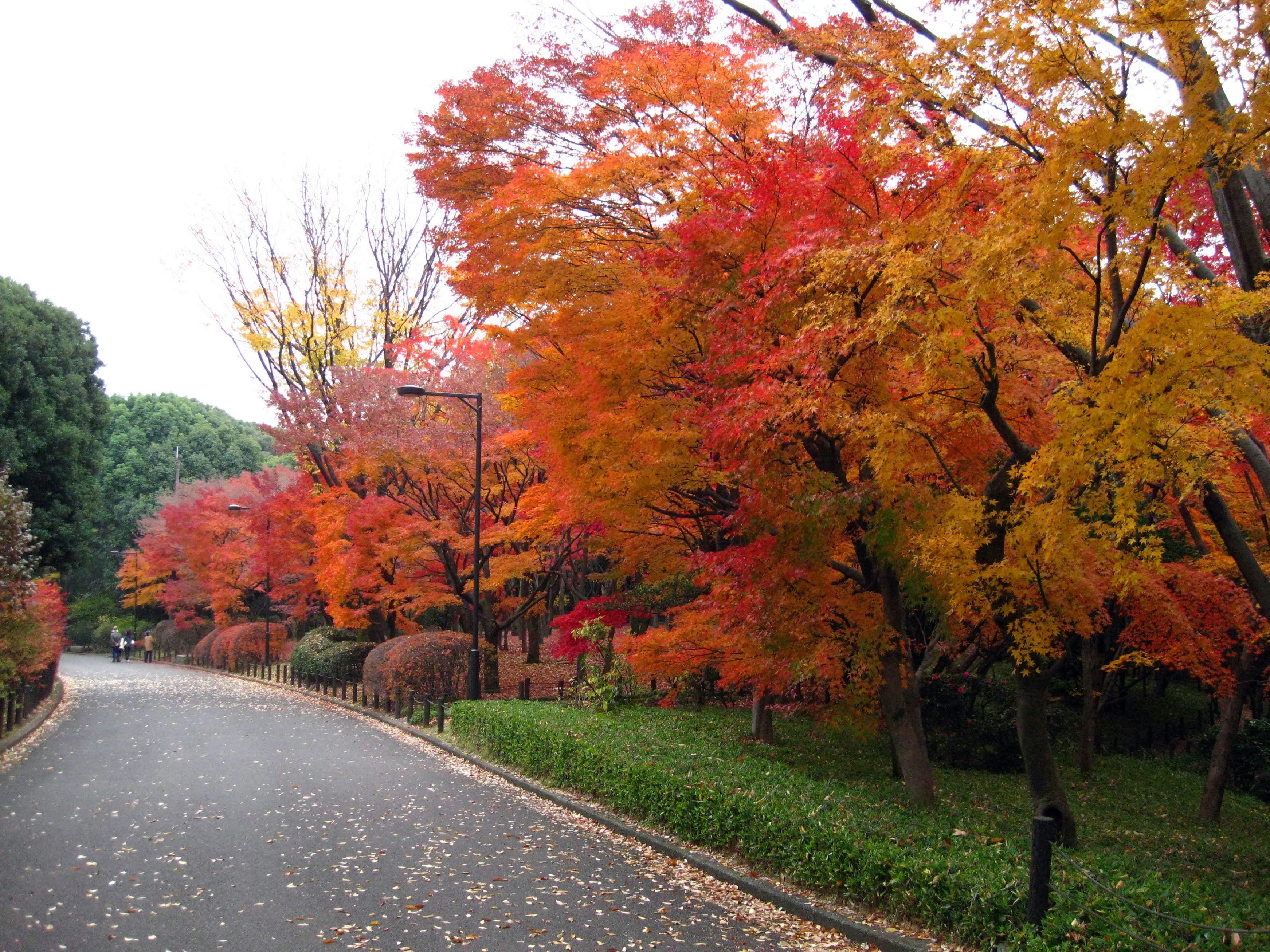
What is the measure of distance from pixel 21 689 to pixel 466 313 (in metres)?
14.9

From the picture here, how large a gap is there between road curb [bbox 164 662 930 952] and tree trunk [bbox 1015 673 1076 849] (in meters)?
2.30

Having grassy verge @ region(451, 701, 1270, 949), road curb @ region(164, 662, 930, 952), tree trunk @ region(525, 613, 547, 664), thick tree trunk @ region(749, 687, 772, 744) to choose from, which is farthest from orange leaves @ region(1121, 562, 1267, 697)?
tree trunk @ region(525, 613, 547, 664)

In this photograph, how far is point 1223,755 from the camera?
11727 millimetres

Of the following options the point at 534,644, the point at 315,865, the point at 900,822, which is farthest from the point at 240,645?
the point at 900,822

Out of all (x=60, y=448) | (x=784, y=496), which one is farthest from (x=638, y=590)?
(x=60, y=448)

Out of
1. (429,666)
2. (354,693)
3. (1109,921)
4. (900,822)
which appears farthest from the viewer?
(354,693)

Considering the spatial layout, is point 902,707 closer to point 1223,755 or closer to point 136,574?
point 1223,755

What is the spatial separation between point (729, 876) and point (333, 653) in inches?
911

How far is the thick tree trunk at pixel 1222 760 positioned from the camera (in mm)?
11547

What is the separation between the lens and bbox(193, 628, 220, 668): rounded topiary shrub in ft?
141

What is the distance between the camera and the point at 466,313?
2762 cm

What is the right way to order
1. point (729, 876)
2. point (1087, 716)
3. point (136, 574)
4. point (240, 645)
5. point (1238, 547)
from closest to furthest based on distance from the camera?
point (1238, 547)
point (729, 876)
point (1087, 716)
point (240, 645)
point (136, 574)

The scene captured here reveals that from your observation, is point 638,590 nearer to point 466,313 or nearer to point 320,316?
point 466,313

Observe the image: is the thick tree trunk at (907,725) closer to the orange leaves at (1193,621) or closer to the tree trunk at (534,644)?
the orange leaves at (1193,621)
